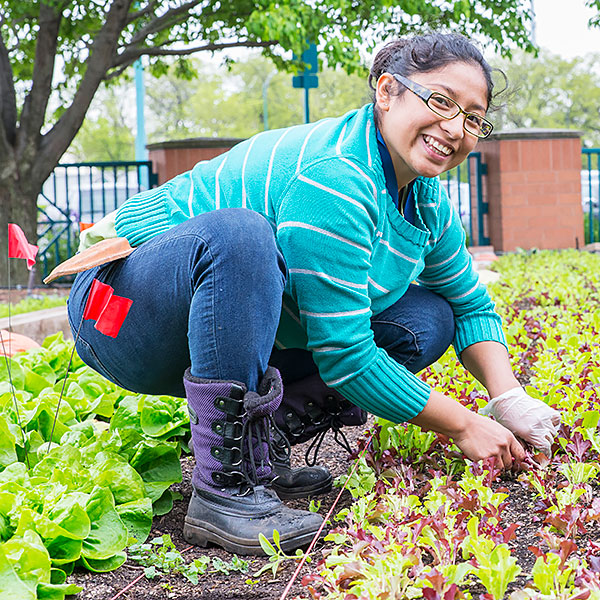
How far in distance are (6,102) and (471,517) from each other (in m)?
7.80

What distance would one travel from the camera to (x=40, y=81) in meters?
8.45

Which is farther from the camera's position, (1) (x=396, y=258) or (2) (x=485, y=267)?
(2) (x=485, y=267)

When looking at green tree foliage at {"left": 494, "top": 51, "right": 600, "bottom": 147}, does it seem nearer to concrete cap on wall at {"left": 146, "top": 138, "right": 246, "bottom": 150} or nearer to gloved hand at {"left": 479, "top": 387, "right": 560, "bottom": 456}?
concrete cap on wall at {"left": 146, "top": 138, "right": 246, "bottom": 150}

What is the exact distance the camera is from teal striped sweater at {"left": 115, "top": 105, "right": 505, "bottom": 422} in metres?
1.93

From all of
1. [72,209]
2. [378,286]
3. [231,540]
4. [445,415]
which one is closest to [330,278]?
[378,286]

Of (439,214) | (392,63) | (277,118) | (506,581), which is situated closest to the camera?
(506,581)

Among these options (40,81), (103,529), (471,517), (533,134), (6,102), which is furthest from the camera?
(533,134)

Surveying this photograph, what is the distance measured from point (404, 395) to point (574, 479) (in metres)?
0.47

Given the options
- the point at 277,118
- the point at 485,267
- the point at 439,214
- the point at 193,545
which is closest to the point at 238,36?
the point at 485,267

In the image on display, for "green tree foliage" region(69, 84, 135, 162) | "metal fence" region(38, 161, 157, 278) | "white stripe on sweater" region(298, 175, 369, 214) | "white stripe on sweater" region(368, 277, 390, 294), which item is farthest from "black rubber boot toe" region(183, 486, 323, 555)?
"green tree foliage" region(69, 84, 135, 162)

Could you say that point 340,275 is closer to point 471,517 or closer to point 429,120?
point 429,120

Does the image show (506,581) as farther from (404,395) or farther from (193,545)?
(193,545)

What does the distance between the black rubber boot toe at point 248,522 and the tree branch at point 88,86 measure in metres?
7.10

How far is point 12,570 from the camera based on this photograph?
1.58 m
